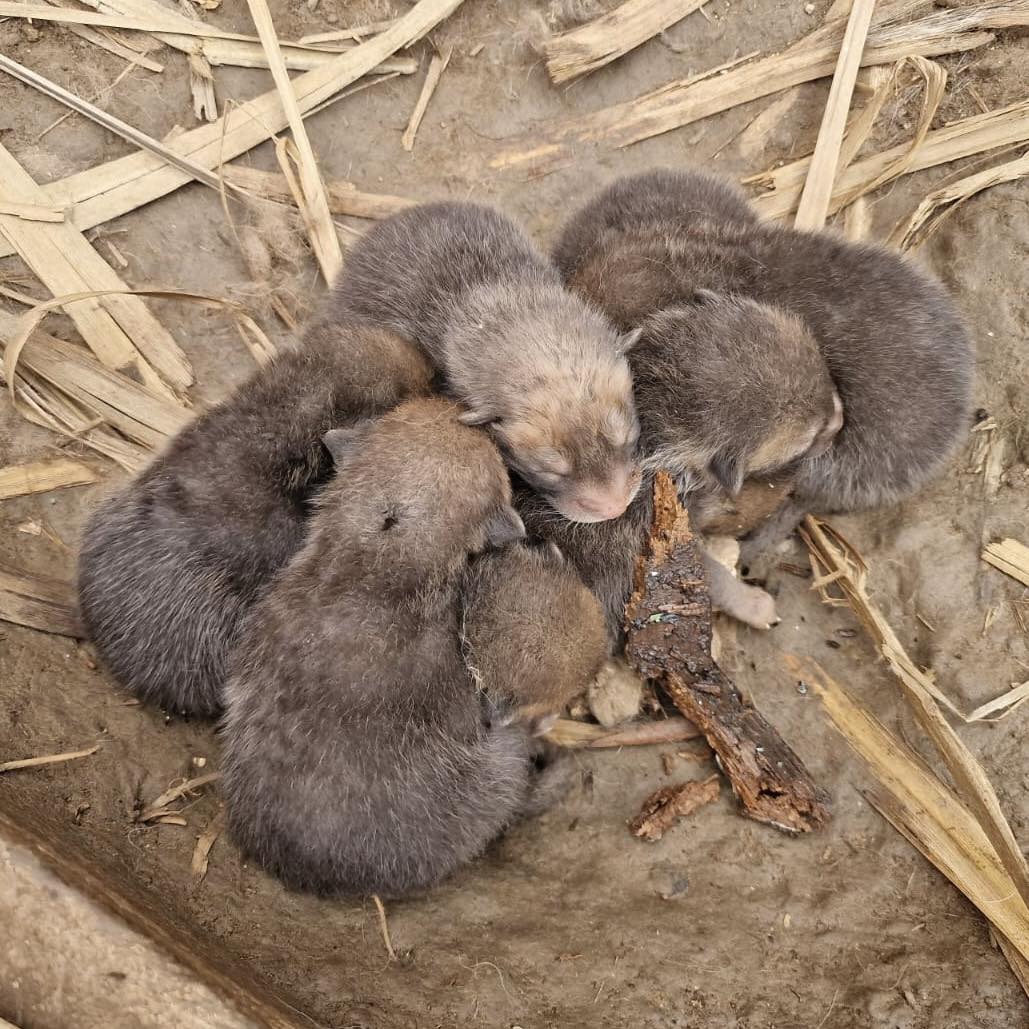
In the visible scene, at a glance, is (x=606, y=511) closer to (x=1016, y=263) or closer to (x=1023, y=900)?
(x=1023, y=900)

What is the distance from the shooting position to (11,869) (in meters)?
2.68

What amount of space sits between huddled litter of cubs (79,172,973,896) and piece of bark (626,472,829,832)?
0.14 m

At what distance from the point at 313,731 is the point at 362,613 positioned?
475 millimetres

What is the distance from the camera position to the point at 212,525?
3723 millimetres

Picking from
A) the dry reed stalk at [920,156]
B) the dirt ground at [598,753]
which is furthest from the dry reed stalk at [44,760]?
the dry reed stalk at [920,156]

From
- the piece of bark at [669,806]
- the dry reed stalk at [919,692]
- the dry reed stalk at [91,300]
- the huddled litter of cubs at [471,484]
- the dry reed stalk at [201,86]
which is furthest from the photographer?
the dry reed stalk at [201,86]

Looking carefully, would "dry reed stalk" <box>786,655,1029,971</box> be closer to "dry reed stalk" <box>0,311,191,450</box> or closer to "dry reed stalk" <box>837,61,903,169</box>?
"dry reed stalk" <box>837,61,903,169</box>

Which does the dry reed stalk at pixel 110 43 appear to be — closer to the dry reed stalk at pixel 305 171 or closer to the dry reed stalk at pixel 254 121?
the dry reed stalk at pixel 254 121

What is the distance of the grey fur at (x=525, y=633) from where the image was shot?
11.8 feet

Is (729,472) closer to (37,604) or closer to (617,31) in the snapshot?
(617,31)

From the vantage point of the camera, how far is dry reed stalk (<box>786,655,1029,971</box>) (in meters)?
3.48

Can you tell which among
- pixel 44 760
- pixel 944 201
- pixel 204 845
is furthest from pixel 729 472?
pixel 44 760

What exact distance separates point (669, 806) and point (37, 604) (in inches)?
117

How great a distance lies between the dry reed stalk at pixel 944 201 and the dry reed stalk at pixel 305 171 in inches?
118
